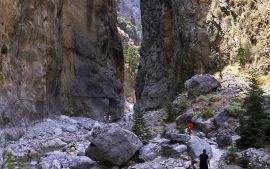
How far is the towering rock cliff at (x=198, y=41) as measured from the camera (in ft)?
119

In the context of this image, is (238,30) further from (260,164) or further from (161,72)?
(260,164)

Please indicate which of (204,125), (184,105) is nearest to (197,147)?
(204,125)

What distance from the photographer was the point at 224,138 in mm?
21688

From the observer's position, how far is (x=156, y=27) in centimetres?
6347

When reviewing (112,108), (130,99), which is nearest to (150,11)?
(112,108)

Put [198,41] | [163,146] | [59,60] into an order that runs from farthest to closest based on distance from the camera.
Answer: [59,60], [198,41], [163,146]

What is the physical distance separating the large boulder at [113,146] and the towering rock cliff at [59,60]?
10.8 m

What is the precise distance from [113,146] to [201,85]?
16201 mm

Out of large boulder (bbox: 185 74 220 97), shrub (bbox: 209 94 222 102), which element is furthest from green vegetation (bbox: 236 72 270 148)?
large boulder (bbox: 185 74 220 97)

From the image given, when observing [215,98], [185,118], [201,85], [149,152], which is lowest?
[149,152]

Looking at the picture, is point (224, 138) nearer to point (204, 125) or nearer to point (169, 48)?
point (204, 125)

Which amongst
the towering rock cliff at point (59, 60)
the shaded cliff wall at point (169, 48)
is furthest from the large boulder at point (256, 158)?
the shaded cliff wall at point (169, 48)

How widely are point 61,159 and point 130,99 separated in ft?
248

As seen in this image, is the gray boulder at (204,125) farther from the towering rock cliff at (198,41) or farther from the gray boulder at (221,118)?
the towering rock cliff at (198,41)
